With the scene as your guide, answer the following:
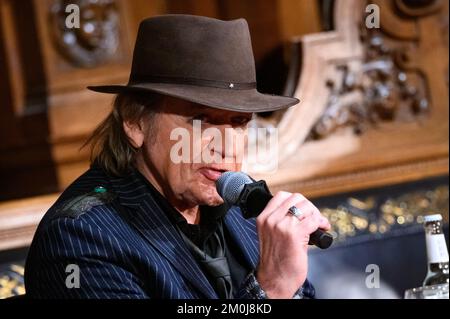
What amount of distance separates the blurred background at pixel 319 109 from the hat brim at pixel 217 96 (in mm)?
738

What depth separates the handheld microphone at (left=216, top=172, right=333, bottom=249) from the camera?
1.40 m

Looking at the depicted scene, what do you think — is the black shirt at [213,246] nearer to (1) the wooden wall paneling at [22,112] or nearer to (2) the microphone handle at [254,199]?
(2) the microphone handle at [254,199]

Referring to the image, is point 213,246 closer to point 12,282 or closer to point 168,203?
point 168,203

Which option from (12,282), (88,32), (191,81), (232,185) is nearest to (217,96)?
(191,81)

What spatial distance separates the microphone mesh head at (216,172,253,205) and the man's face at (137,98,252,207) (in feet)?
0.40

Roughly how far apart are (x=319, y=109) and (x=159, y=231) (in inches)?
43.4

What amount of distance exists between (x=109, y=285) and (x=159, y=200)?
25 centimetres

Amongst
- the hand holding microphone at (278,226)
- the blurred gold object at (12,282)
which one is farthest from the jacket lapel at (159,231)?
the blurred gold object at (12,282)

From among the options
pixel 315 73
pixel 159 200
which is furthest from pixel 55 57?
pixel 159 200

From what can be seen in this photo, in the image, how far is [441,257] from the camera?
1886 mm

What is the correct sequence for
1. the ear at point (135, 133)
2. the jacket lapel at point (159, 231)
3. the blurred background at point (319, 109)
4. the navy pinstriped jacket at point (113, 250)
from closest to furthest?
the navy pinstriped jacket at point (113, 250) → the jacket lapel at point (159, 231) → the ear at point (135, 133) → the blurred background at point (319, 109)

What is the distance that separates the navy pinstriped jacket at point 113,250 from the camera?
1509 mm

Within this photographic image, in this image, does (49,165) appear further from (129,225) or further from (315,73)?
(129,225)
